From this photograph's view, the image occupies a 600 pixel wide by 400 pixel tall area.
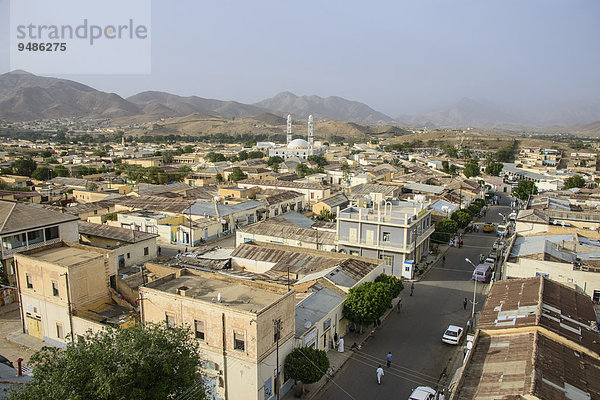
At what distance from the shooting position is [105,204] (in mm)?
38125

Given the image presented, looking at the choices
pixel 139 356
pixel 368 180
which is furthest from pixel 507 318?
pixel 368 180

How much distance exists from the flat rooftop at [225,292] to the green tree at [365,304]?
12.6ft

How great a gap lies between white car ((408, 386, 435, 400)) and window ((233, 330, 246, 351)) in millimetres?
5651

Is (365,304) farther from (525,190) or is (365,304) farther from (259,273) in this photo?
(525,190)

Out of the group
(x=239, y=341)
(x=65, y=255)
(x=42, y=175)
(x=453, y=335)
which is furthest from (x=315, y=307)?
(x=42, y=175)

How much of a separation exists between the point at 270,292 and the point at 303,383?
320 cm

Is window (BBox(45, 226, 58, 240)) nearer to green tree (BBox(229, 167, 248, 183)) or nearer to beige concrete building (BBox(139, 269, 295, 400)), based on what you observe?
beige concrete building (BBox(139, 269, 295, 400))

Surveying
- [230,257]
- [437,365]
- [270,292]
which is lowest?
[437,365]

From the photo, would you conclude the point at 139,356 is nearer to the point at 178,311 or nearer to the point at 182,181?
the point at 178,311

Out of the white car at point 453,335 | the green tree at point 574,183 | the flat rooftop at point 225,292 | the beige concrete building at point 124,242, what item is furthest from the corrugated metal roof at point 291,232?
the green tree at point 574,183

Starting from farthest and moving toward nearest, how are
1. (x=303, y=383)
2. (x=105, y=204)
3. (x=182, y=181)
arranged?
1. (x=182, y=181)
2. (x=105, y=204)
3. (x=303, y=383)

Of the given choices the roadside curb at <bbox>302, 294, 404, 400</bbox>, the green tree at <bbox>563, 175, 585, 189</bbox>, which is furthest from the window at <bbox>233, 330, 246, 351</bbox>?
the green tree at <bbox>563, 175, 585, 189</bbox>

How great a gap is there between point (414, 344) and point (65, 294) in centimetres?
1399

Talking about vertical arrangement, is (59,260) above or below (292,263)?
above
